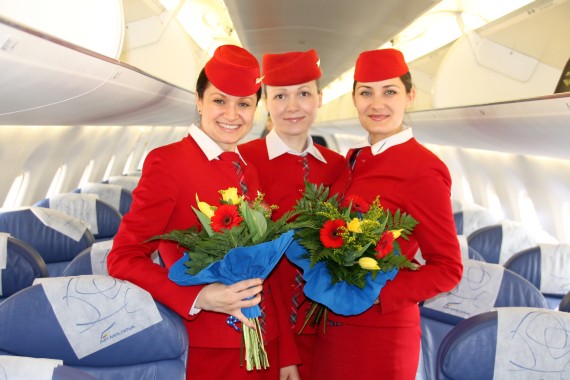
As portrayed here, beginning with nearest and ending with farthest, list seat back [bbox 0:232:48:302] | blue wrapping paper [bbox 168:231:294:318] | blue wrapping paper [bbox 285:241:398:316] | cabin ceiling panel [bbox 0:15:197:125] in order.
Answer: blue wrapping paper [bbox 168:231:294:318], blue wrapping paper [bbox 285:241:398:316], cabin ceiling panel [bbox 0:15:197:125], seat back [bbox 0:232:48:302]

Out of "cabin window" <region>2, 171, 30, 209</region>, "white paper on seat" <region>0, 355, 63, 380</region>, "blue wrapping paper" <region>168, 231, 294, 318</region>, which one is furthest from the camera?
"cabin window" <region>2, 171, 30, 209</region>

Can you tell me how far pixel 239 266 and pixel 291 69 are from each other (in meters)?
1.19

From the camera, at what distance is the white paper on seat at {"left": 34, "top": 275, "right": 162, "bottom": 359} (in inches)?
85.7

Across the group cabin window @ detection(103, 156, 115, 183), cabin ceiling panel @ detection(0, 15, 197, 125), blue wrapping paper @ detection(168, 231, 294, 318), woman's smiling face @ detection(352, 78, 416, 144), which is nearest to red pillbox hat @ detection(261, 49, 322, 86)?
woman's smiling face @ detection(352, 78, 416, 144)

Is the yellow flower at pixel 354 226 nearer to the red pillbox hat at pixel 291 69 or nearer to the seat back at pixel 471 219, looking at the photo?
the red pillbox hat at pixel 291 69

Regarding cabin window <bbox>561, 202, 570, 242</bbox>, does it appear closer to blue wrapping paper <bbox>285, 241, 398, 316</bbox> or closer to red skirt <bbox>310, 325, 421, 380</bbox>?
red skirt <bbox>310, 325, 421, 380</bbox>

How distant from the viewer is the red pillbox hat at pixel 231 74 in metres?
2.29

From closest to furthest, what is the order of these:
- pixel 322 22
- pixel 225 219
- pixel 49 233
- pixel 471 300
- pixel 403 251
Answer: pixel 225 219 → pixel 403 251 → pixel 471 300 → pixel 49 233 → pixel 322 22

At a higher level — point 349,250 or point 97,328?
point 349,250

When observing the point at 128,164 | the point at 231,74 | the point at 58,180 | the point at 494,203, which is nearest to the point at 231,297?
the point at 231,74

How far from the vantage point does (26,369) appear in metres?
1.58

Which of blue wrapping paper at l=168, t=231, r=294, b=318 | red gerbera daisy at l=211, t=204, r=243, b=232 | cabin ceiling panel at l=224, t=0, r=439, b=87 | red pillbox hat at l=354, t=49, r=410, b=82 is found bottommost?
blue wrapping paper at l=168, t=231, r=294, b=318

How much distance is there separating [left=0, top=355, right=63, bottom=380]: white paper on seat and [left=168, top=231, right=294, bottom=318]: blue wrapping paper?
50 cm

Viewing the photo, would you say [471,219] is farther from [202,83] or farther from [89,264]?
[202,83]
